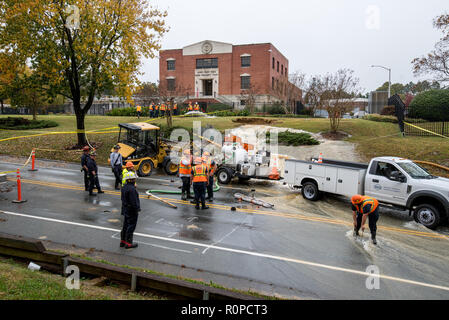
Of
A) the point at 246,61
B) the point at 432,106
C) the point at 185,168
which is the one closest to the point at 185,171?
the point at 185,168

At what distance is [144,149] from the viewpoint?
16.5 metres

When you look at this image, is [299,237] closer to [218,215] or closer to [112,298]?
[218,215]

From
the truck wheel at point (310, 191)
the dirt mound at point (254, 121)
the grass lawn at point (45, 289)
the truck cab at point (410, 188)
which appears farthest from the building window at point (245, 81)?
the grass lawn at point (45, 289)

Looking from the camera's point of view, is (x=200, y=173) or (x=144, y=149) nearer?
(x=200, y=173)

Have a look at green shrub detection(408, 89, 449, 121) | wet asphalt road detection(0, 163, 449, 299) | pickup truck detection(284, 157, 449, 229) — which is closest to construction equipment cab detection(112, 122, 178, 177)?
wet asphalt road detection(0, 163, 449, 299)

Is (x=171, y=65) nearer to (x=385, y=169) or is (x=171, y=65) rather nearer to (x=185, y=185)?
(x=185, y=185)

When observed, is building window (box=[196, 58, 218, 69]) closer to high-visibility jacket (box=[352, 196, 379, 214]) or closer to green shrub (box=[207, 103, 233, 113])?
green shrub (box=[207, 103, 233, 113])

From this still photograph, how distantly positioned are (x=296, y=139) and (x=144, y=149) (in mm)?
11077

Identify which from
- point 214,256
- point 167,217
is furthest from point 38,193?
point 214,256

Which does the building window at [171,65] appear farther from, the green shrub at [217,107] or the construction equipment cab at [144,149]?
the construction equipment cab at [144,149]

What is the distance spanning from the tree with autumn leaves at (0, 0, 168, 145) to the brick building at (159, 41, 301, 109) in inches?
1132

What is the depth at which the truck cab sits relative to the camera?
10148 millimetres

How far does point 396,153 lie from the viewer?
19.1 m

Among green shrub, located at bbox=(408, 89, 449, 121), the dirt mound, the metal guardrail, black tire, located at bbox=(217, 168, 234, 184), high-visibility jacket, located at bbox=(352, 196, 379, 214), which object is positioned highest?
green shrub, located at bbox=(408, 89, 449, 121)
